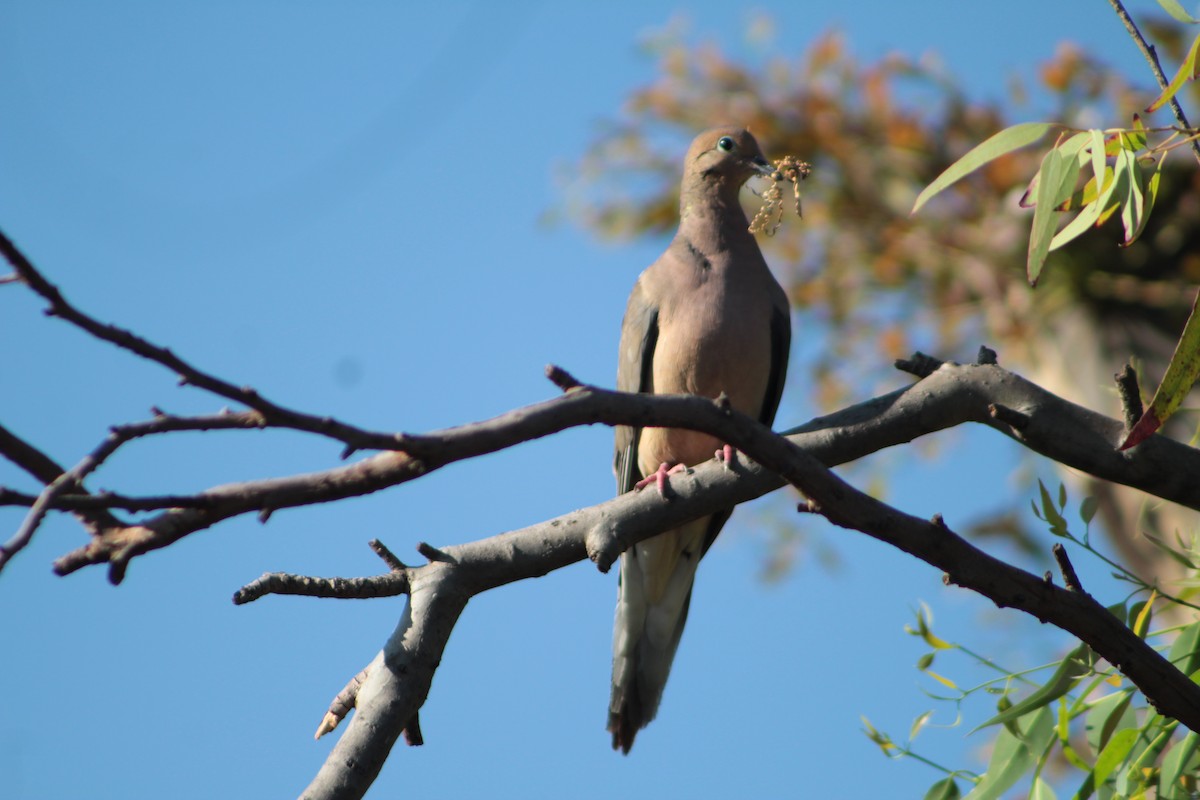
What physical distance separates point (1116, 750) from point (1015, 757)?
23 cm

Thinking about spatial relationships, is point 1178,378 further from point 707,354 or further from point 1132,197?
point 707,354

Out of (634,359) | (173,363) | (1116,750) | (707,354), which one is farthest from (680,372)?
(173,363)

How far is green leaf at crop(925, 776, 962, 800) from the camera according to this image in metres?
2.53

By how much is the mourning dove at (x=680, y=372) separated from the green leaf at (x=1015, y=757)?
1.35 meters

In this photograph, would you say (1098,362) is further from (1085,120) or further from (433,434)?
(433,434)

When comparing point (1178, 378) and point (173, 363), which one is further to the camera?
point (1178, 378)

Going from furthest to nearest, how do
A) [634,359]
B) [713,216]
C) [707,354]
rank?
1. [713,216]
2. [634,359]
3. [707,354]

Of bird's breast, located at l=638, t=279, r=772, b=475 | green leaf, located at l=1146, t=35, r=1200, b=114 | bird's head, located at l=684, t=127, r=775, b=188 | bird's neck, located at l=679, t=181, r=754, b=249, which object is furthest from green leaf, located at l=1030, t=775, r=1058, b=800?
bird's head, located at l=684, t=127, r=775, b=188

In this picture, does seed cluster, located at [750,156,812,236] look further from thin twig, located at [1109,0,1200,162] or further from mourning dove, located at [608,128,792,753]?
thin twig, located at [1109,0,1200,162]

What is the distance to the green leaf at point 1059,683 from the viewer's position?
2342mm

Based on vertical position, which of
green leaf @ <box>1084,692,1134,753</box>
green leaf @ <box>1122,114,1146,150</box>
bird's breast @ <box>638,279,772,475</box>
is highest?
bird's breast @ <box>638,279,772,475</box>

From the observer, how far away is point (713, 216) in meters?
4.31

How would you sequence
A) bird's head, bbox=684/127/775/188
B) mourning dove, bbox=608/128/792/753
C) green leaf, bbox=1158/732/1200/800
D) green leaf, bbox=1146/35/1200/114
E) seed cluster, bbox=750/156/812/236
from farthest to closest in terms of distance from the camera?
bird's head, bbox=684/127/775/188 → mourning dove, bbox=608/128/792/753 → seed cluster, bbox=750/156/812/236 → green leaf, bbox=1158/732/1200/800 → green leaf, bbox=1146/35/1200/114

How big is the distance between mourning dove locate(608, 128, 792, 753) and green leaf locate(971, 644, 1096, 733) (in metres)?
1.50
